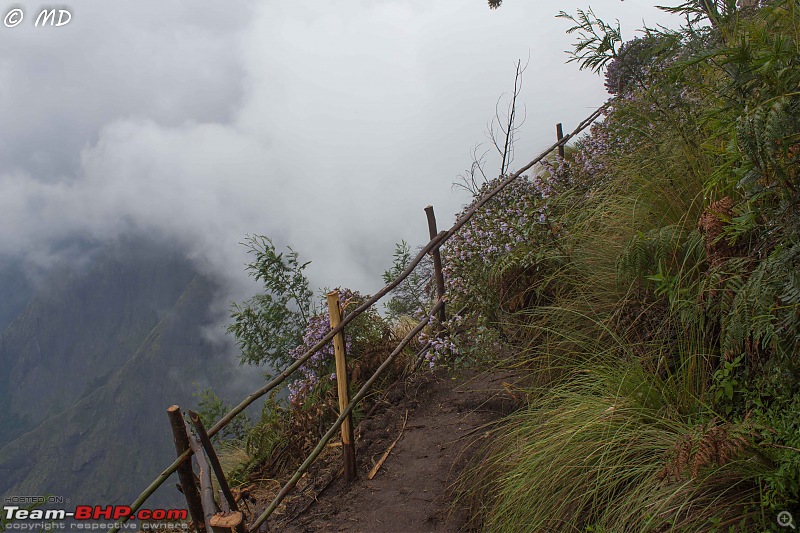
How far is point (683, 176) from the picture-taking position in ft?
10.6

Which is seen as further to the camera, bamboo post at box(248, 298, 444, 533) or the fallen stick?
the fallen stick

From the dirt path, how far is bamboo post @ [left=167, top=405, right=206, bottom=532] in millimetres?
1000

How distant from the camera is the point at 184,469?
8.02 ft

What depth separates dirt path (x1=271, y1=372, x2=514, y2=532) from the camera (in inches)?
124

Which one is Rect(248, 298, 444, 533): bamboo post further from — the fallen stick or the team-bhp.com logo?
the team-bhp.com logo

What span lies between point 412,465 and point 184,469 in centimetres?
162

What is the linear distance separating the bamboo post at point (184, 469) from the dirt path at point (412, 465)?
3.28ft

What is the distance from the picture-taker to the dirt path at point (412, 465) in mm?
3154

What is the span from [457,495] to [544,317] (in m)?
1.18

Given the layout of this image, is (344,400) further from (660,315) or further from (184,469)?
(660,315)

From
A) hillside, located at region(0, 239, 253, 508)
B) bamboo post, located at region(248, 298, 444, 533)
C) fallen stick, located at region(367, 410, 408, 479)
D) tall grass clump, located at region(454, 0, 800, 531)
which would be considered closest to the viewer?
tall grass clump, located at region(454, 0, 800, 531)

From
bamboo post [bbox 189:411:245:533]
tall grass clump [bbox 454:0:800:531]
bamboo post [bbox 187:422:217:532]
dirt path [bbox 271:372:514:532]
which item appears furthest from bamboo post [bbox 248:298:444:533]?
tall grass clump [bbox 454:0:800:531]

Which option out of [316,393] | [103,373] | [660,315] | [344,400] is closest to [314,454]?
[344,400]

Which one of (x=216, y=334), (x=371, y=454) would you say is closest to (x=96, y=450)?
(x=216, y=334)
